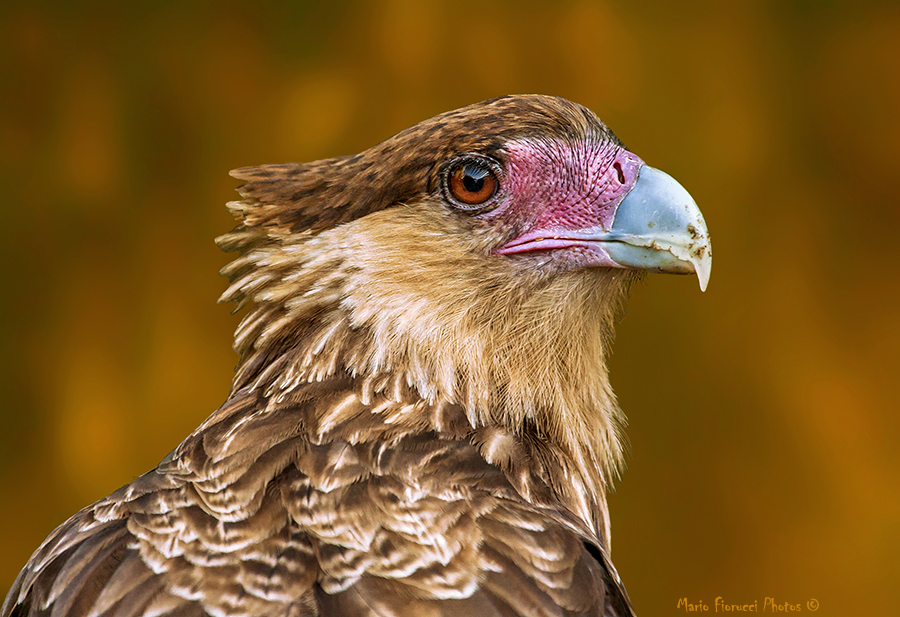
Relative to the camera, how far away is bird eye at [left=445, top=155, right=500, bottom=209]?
6.86ft

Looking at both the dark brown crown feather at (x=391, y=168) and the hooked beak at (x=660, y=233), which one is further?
the dark brown crown feather at (x=391, y=168)

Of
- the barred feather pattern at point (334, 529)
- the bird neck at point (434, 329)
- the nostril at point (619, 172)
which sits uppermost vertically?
the nostril at point (619, 172)

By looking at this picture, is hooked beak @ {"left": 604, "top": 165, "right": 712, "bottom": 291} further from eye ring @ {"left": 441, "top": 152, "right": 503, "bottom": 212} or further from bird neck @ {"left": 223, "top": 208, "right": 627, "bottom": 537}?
eye ring @ {"left": 441, "top": 152, "right": 503, "bottom": 212}

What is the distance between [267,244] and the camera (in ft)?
7.37

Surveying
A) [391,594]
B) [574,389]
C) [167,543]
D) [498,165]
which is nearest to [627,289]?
[574,389]

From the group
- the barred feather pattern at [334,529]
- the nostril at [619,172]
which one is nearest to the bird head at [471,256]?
the nostril at [619,172]

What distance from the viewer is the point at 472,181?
2100 millimetres

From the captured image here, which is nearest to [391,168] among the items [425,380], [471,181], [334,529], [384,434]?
[471,181]

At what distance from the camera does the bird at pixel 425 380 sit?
168 centimetres

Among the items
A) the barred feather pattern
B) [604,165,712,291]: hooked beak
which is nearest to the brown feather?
the barred feather pattern

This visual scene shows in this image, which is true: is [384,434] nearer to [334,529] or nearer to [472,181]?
[334,529]

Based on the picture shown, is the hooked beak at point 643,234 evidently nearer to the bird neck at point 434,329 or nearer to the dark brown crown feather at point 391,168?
the bird neck at point 434,329

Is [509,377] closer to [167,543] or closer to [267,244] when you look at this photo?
[267,244]

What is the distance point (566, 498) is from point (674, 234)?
0.66 meters
